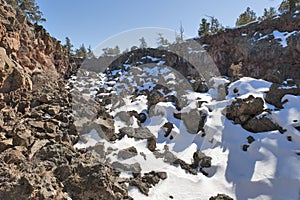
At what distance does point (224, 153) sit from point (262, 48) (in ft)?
54.3

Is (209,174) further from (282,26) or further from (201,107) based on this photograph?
(282,26)

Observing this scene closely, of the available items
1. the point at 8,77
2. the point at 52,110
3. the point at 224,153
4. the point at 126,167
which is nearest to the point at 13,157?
the point at 126,167

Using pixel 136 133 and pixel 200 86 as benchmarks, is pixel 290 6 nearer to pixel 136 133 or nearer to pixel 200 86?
pixel 200 86

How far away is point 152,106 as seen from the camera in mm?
15664

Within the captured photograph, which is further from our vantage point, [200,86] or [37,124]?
[200,86]

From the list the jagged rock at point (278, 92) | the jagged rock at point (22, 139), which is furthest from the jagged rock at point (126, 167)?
the jagged rock at point (278, 92)

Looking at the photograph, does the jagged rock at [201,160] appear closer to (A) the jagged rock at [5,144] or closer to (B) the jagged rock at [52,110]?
(B) the jagged rock at [52,110]

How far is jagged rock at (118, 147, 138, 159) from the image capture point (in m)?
9.49

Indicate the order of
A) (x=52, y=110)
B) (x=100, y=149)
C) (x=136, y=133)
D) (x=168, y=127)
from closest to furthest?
1. (x=100, y=149)
2. (x=52, y=110)
3. (x=136, y=133)
4. (x=168, y=127)

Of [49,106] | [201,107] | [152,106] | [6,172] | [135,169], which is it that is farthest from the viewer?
[152,106]

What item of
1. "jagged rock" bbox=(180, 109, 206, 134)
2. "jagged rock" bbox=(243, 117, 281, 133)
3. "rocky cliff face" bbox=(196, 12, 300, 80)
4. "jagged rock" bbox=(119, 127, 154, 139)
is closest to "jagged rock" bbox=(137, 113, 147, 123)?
"jagged rock" bbox=(119, 127, 154, 139)

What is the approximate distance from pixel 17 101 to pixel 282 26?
2510 centimetres

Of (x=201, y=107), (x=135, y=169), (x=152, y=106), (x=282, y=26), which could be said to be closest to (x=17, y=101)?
(x=135, y=169)

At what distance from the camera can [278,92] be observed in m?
12.9
